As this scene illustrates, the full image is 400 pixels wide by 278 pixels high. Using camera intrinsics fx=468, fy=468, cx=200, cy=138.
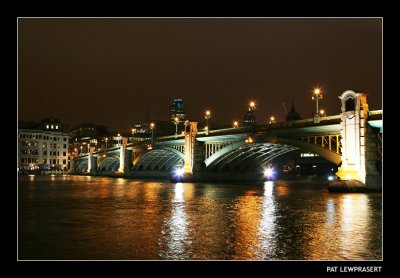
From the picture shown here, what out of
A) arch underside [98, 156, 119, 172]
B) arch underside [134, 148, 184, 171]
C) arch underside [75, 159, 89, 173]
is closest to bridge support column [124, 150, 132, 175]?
arch underside [134, 148, 184, 171]

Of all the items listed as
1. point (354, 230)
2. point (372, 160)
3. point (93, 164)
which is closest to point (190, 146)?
point (372, 160)

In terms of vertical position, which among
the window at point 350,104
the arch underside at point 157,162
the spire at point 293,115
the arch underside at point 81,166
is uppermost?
the spire at point 293,115

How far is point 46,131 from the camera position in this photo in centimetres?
18962

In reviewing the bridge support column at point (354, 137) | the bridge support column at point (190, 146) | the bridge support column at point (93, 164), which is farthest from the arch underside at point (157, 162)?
the bridge support column at point (354, 137)

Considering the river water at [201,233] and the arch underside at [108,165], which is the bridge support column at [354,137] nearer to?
the river water at [201,233]

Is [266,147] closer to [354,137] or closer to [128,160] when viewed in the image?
[354,137]

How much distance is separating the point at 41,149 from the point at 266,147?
13590 centimetres

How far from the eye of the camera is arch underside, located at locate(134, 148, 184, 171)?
107688 mm

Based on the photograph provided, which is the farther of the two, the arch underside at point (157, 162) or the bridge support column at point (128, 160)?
the bridge support column at point (128, 160)

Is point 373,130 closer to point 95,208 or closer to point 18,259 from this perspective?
point 95,208

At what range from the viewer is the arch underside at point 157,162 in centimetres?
10769

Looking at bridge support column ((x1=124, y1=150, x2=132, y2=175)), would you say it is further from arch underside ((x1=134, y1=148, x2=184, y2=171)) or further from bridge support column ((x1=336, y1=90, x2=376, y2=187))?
bridge support column ((x1=336, y1=90, x2=376, y2=187))
